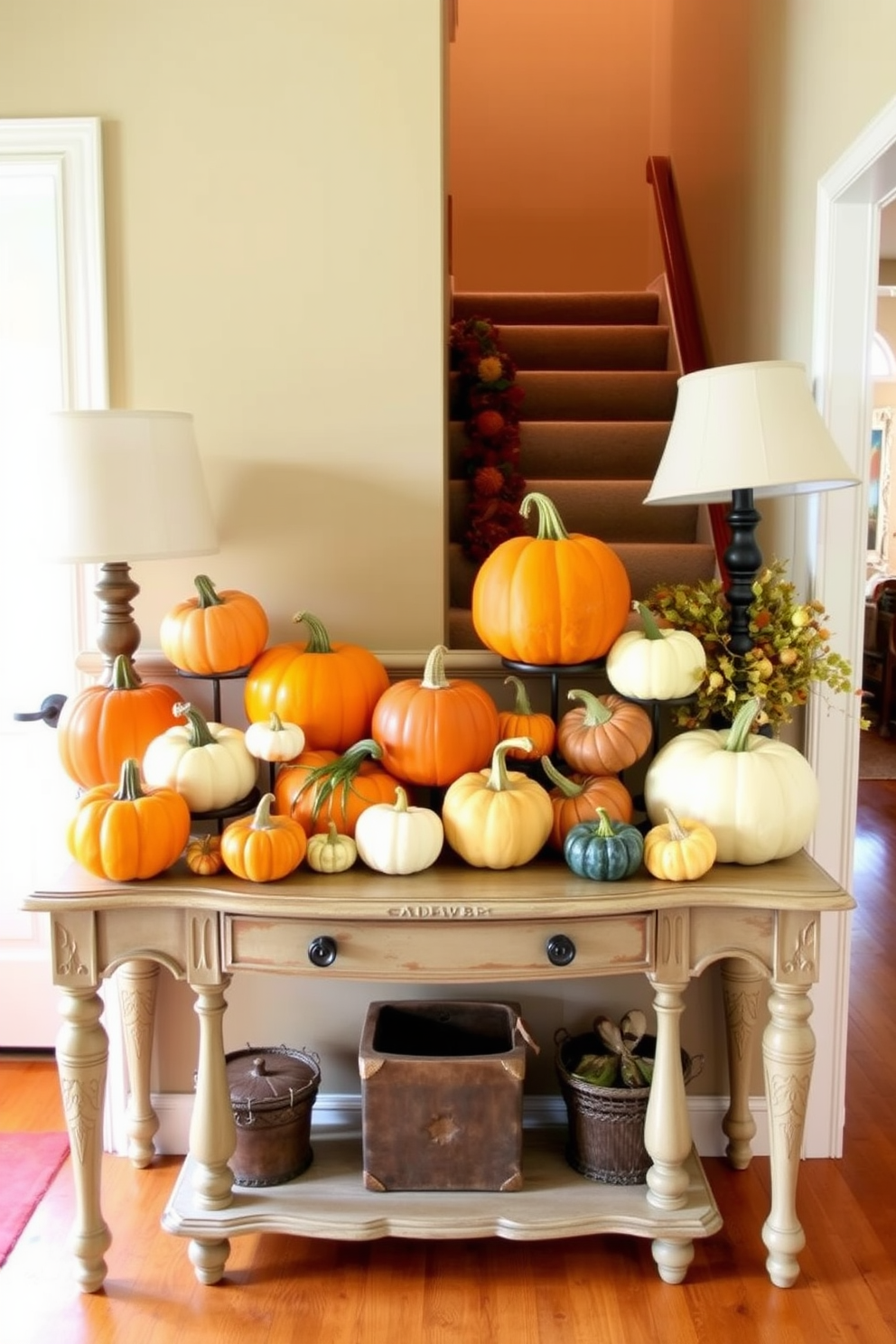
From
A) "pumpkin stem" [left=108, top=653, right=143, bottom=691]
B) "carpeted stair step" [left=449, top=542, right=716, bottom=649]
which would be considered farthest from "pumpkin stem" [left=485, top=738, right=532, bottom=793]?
"carpeted stair step" [left=449, top=542, right=716, bottom=649]

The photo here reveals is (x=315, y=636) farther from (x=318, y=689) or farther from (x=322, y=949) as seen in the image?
(x=322, y=949)

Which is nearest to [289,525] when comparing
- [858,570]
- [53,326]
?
[53,326]

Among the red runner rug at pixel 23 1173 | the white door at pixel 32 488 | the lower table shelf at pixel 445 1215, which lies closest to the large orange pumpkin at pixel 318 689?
the white door at pixel 32 488

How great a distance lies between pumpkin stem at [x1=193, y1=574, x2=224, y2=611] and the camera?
217 centimetres

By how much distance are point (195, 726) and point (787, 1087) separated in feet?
3.98

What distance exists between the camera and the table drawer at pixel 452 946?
1.94 metres

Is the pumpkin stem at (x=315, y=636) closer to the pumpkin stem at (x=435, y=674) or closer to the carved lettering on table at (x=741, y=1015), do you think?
the pumpkin stem at (x=435, y=674)

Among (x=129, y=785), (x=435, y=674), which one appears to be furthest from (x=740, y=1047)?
(x=129, y=785)

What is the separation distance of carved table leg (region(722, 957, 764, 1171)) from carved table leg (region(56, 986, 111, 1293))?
1.25m

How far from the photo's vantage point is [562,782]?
202 centimetres

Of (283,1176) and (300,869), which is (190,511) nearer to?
(300,869)

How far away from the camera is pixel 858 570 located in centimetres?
233

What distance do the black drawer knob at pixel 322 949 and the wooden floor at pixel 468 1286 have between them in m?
0.65

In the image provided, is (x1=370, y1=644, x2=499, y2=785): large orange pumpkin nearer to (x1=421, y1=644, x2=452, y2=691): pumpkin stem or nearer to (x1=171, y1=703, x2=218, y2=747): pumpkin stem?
(x1=421, y1=644, x2=452, y2=691): pumpkin stem
